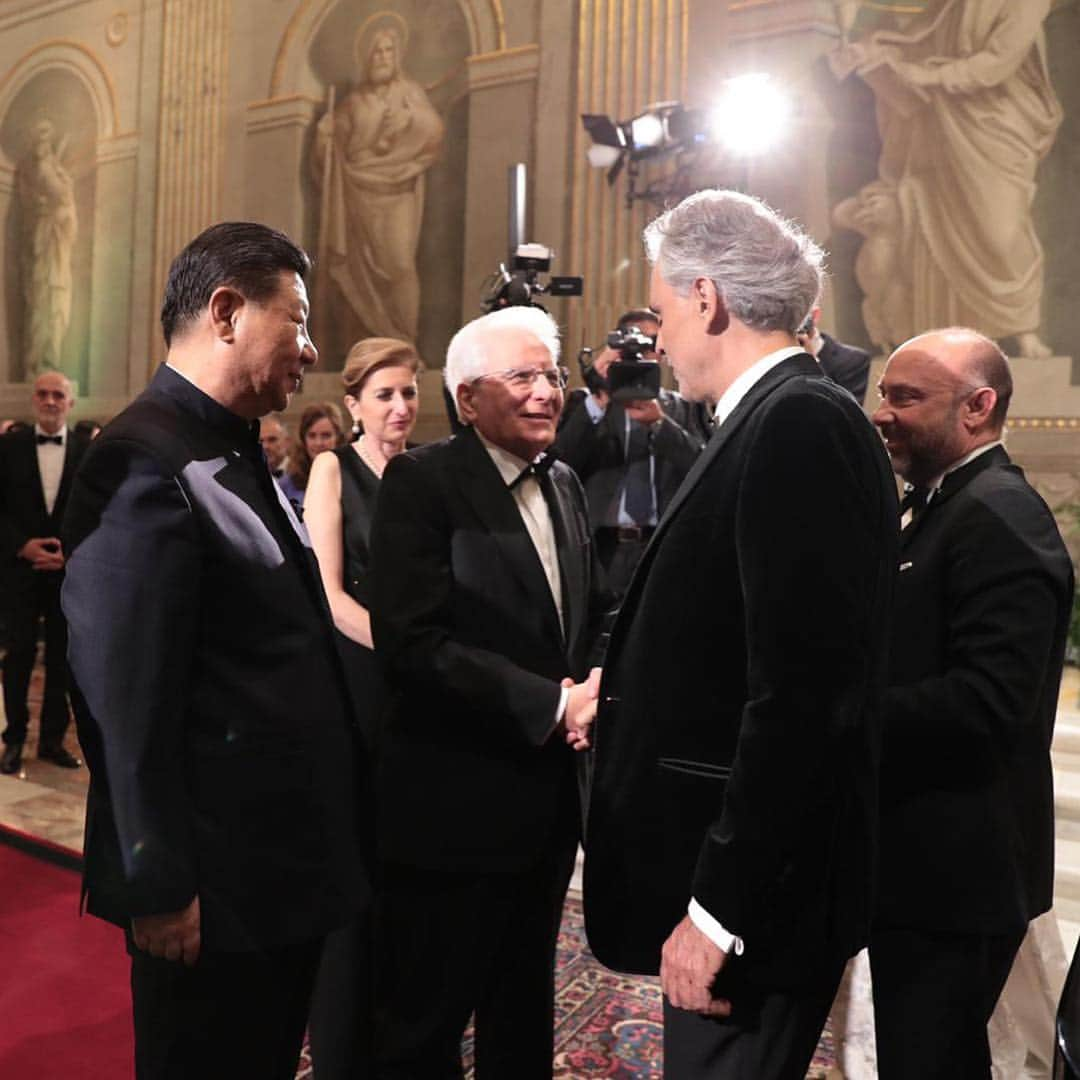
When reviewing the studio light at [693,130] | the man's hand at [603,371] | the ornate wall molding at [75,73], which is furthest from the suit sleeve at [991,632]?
the ornate wall molding at [75,73]

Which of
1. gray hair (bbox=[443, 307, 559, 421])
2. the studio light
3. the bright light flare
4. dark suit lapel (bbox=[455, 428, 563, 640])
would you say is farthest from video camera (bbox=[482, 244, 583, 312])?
the bright light flare

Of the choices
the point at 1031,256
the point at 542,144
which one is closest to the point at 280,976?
the point at 1031,256

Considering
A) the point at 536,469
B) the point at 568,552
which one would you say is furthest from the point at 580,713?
the point at 536,469

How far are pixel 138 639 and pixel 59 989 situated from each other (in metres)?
2.03

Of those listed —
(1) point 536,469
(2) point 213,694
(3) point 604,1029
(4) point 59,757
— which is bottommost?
(3) point 604,1029

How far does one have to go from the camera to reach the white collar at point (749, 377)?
1492 millimetres

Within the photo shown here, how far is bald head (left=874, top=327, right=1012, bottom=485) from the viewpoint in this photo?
6.37 ft

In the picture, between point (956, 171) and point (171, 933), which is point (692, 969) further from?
point (956, 171)

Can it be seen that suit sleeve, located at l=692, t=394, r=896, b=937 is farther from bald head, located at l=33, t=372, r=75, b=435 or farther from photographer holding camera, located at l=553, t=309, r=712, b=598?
bald head, located at l=33, t=372, r=75, b=435

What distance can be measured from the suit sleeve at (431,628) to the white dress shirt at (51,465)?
4073 millimetres

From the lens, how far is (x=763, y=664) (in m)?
1.34

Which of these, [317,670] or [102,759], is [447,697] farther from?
[102,759]

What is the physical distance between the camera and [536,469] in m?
2.14

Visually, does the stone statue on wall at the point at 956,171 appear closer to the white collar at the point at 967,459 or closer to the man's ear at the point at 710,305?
the white collar at the point at 967,459
